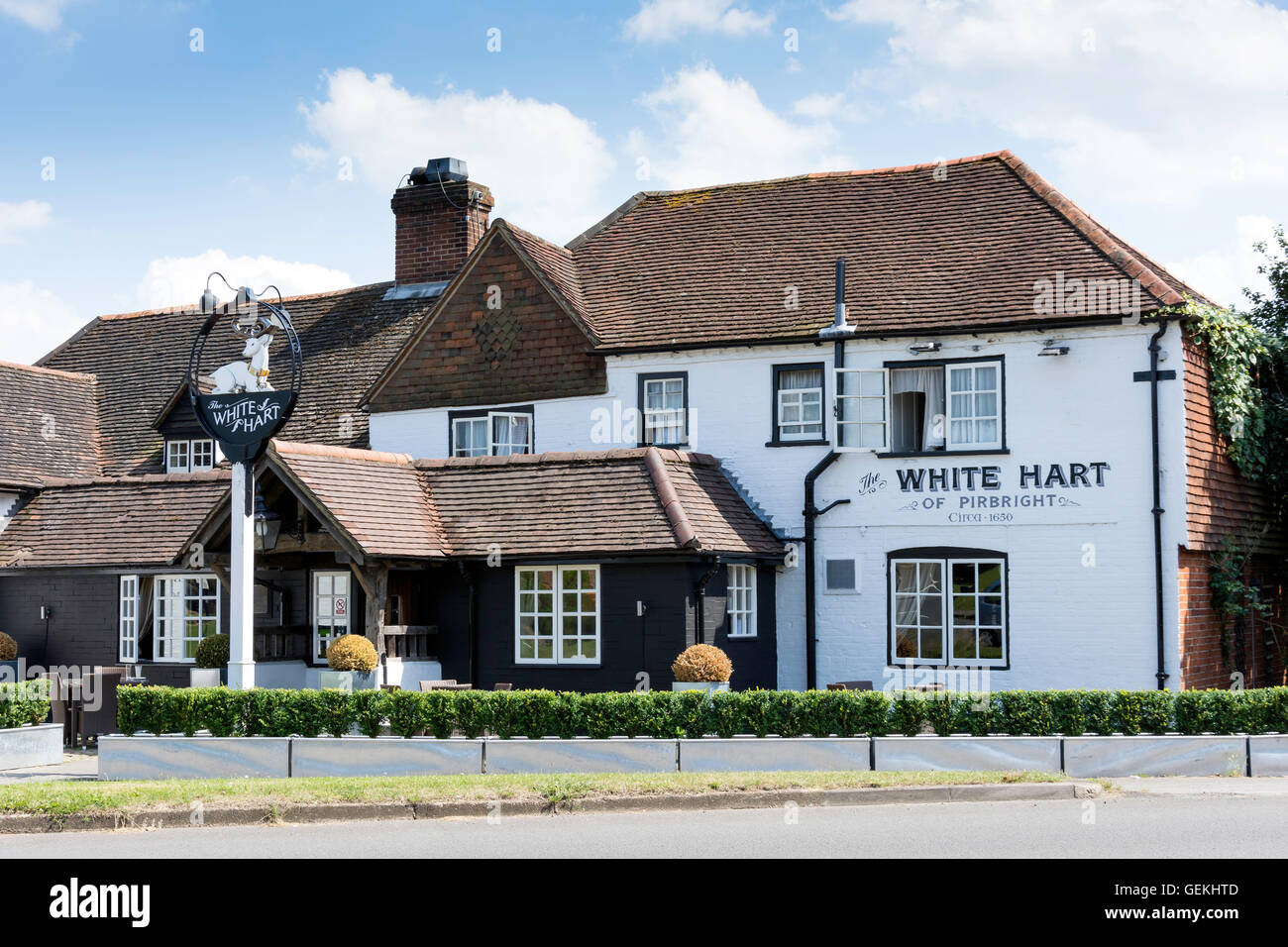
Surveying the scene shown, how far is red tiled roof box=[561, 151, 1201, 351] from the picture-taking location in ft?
77.3

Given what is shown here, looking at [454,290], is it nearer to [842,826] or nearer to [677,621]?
[677,621]

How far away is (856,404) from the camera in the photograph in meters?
23.7

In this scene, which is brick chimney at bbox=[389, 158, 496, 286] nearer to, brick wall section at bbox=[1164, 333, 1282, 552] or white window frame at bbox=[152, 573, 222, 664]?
white window frame at bbox=[152, 573, 222, 664]

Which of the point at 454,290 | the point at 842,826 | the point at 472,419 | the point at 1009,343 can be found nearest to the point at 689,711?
the point at 842,826

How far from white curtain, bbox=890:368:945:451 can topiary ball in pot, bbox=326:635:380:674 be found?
9.11m

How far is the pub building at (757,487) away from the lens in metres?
21.9

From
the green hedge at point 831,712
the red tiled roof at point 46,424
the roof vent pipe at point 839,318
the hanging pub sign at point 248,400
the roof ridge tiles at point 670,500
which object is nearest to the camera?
the green hedge at point 831,712

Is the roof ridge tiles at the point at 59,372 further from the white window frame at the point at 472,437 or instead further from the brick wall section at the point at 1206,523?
the brick wall section at the point at 1206,523

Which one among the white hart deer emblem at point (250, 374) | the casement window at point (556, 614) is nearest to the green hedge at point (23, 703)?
the white hart deer emblem at point (250, 374)

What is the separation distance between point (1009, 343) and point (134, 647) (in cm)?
1524

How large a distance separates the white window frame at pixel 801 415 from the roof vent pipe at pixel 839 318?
66 centimetres

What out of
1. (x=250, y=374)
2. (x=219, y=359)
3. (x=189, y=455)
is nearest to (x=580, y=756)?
(x=250, y=374)

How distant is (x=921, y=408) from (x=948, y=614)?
130 inches

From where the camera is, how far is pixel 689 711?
59.0 ft
